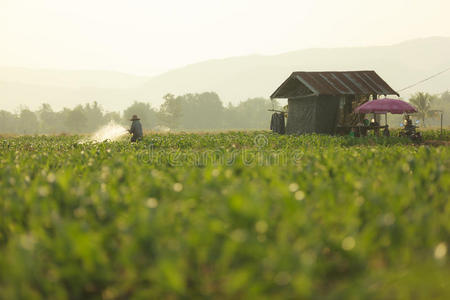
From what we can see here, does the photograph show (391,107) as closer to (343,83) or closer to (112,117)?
(343,83)

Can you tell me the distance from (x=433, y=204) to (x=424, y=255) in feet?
4.13

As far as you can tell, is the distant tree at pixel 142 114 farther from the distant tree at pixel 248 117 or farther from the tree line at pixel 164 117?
the distant tree at pixel 248 117

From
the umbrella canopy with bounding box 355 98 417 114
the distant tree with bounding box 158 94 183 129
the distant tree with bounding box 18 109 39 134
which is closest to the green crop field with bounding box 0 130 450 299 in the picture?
the umbrella canopy with bounding box 355 98 417 114

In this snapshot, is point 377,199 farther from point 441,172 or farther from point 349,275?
point 441,172

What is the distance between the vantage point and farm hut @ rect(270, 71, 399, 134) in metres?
23.9

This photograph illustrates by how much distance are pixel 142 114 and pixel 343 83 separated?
107 meters

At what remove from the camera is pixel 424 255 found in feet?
9.55

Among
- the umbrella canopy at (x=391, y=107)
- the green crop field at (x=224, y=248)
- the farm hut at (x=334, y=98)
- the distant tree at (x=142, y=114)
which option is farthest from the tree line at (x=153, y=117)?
the green crop field at (x=224, y=248)

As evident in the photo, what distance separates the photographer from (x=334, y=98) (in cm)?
2447

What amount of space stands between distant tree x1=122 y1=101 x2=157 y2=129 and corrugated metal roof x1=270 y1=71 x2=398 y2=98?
103253mm

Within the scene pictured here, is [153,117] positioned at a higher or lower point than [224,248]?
higher

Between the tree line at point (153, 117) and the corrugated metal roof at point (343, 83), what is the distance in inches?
3921

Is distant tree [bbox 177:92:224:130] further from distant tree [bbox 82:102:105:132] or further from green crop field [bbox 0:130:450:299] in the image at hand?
green crop field [bbox 0:130:450:299]

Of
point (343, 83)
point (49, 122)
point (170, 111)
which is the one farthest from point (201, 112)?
point (343, 83)
